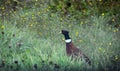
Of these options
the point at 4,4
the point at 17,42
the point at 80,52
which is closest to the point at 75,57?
the point at 80,52

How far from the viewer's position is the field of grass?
7734 millimetres

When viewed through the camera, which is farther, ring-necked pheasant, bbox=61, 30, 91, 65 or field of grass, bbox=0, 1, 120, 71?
ring-necked pheasant, bbox=61, 30, 91, 65

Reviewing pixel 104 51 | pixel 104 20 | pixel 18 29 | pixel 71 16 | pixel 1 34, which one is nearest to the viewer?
pixel 104 51

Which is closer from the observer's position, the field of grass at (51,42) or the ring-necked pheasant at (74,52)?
the field of grass at (51,42)

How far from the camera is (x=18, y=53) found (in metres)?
8.34

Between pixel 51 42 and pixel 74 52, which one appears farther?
pixel 51 42

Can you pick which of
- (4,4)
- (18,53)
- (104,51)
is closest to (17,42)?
(18,53)

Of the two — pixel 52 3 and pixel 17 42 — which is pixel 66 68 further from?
pixel 52 3

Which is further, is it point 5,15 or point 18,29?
point 5,15

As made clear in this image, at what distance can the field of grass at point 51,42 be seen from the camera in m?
7.73

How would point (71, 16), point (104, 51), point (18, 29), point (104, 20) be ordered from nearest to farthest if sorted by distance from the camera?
1. point (104, 51)
2. point (18, 29)
3. point (104, 20)
4. point (71, 16)

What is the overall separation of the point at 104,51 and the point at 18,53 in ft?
5.66

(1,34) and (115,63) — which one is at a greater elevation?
(1,34)

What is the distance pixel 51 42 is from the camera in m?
8.83
